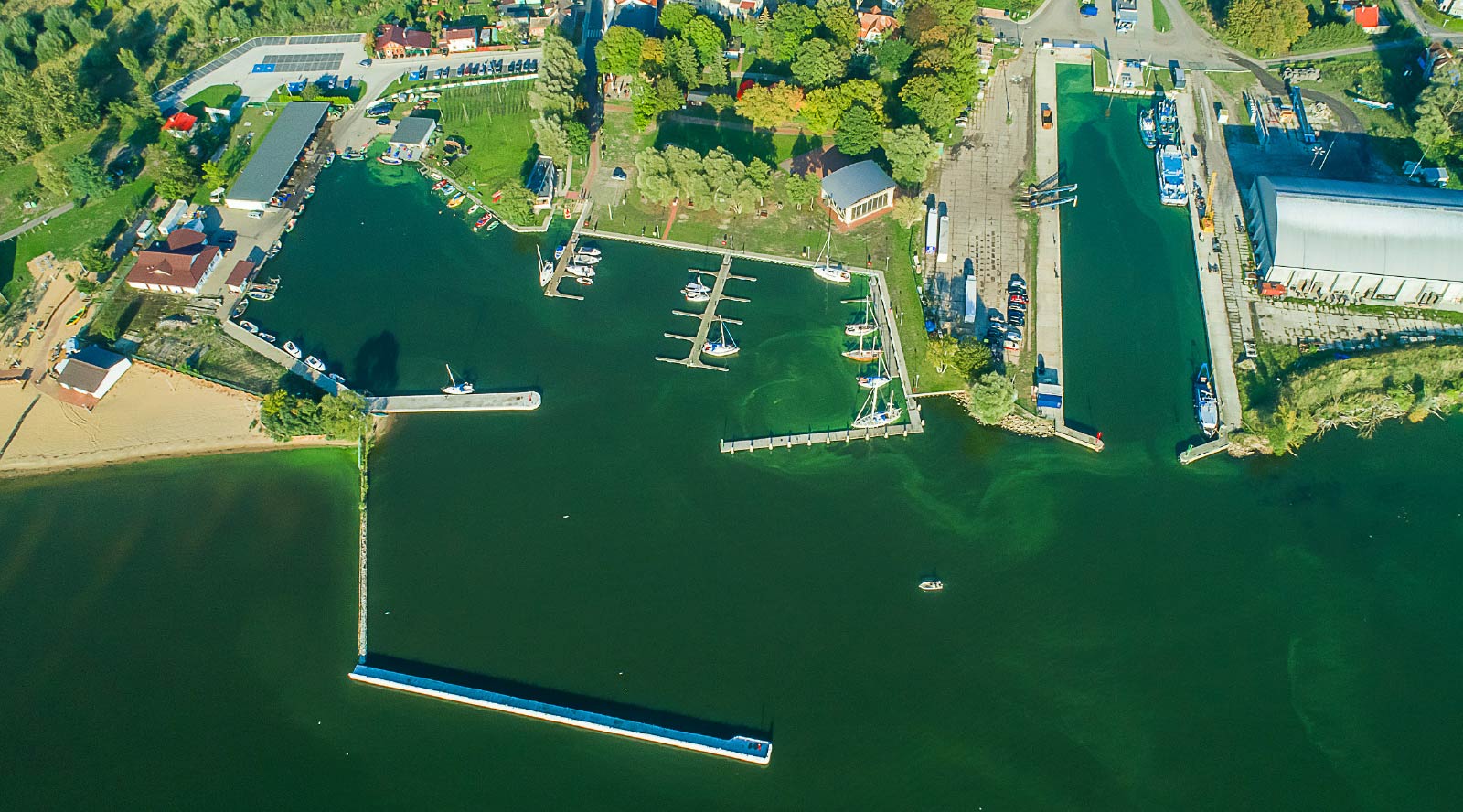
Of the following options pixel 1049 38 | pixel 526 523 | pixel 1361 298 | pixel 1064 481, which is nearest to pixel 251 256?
pixel 526 523

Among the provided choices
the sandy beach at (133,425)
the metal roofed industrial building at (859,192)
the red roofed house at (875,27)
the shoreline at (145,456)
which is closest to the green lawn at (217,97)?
the sandy beach at (133,425)

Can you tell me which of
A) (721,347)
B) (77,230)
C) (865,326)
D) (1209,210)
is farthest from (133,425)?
(1209,210)

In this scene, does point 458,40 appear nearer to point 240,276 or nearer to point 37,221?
point 240,276

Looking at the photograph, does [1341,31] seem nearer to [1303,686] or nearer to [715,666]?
[1303,686]

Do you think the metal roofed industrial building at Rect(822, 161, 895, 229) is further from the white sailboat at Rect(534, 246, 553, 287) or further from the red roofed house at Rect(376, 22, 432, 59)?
the red roofed house at Rect(376, 22, 432, 59)

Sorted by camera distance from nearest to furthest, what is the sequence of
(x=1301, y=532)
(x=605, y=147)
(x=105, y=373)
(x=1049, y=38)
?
(x=1301, y=532) < (x=105, y=373) < (x=605, y=147) < (x=1049, y=38)

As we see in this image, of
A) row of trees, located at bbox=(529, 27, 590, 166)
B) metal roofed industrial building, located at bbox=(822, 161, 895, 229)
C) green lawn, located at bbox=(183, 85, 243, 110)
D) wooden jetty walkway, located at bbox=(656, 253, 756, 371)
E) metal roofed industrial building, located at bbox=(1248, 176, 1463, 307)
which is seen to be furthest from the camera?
green lawn, located at bbox=(183, 85, 243, 110)

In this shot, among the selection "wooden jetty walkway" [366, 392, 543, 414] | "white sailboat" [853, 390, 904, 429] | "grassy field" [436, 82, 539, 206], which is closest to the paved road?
"grassy field" [436, 82, 539, 206]
